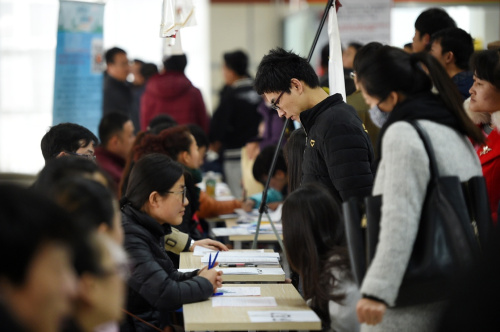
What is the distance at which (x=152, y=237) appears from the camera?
309cm

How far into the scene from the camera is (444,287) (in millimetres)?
2217

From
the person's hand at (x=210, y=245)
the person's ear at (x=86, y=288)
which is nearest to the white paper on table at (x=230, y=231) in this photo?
the person's hand at (x=210, y=245)

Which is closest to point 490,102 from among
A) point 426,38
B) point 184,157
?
point 426,38

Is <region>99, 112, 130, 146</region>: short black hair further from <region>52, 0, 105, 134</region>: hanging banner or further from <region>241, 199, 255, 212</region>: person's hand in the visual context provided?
<region>241, 199, 255, 212</region>: person's hand

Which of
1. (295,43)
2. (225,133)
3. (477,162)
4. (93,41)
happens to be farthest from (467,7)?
(477,162)

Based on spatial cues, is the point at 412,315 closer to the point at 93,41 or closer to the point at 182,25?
the point at 182,25

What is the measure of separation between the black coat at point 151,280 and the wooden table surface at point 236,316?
0.07 m

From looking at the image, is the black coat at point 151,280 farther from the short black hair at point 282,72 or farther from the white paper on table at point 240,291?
the short black hair at point 282,72

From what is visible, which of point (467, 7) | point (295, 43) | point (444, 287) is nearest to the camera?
point (444, 287)

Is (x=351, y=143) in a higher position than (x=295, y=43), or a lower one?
lower

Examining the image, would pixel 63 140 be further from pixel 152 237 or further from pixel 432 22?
pixel 432 22

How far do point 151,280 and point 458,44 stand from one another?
2.49 metres

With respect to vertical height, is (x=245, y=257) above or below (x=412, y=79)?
below

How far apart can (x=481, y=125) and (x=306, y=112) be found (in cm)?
87
